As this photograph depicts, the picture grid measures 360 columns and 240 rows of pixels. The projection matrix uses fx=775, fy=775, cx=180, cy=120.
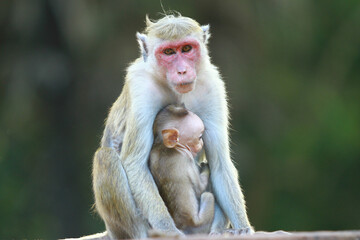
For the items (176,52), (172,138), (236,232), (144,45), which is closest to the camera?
(236,232)

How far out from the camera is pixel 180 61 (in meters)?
11.4

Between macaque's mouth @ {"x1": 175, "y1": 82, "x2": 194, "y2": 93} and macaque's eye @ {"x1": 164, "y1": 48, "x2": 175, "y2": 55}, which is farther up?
macaque's eye @ {"x1": 164, "y1": 48, "x2": 175, "y2": 55}

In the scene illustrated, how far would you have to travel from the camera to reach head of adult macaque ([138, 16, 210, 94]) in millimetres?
11305

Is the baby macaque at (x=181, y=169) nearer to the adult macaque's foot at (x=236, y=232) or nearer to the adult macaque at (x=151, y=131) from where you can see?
the adult macaque at (x=151, y=131)

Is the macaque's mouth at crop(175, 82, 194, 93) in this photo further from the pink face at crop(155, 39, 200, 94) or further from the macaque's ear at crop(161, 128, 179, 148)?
the macaque's ear at crop(161, 128, 179, 148)

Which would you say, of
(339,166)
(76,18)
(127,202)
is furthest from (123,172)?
(339,166)

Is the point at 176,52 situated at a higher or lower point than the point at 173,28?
lower

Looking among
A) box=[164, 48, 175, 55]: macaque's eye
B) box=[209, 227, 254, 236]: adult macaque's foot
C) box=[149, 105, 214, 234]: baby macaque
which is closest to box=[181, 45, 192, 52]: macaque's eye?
box=[164, 48, 175, 55]: macaque's eye

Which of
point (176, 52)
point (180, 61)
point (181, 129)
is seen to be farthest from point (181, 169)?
point (176, 52)

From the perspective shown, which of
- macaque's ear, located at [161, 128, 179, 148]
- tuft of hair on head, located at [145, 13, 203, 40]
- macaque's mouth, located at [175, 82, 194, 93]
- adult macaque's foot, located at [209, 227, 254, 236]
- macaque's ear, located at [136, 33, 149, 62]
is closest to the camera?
adult macaque's foot, located at [209, 227, 254, 236]

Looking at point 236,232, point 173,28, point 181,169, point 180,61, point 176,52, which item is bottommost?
point 236,232

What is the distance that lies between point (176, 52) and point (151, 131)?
4.03 ft

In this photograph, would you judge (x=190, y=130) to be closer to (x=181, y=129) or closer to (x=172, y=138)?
(x=181, y=129)

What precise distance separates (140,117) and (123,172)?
84cm
